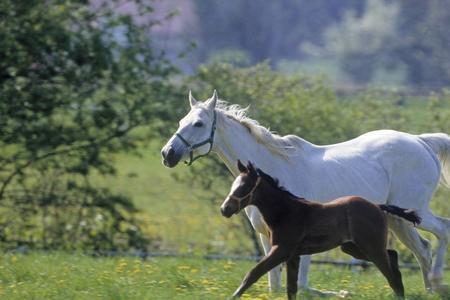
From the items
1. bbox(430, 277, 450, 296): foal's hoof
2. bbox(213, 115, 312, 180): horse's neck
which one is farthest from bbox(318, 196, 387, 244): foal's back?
bbox(213, 115, 312, 180): horse's neck

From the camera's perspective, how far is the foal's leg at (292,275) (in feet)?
28.3

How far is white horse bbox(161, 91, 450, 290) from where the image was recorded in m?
9.77

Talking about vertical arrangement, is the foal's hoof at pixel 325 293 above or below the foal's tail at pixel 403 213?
below

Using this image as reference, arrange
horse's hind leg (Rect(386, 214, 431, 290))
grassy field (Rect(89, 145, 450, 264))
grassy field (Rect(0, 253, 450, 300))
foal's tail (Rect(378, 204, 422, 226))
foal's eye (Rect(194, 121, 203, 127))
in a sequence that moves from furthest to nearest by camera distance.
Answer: grassy field (Rect(89, 145, 450, 264))
horse's hind leg (Rect(386, 214, 431, 290))
foal's eye (Rect(194, 121, 203, 127))
foal's tail (Rect(378, 204, 422, 226))
grassy field (Rect(0, 253, 450, 300))

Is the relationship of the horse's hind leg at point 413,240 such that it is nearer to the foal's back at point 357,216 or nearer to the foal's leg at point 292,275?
the foal's back at point 357,216

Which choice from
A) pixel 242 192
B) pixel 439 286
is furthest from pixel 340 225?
pixel 439 286

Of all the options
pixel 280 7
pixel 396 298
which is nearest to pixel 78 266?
pixel 396 298

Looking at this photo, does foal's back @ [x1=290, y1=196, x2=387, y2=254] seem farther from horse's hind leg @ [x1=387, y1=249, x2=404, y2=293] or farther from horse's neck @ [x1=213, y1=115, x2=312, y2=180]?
horse's neck @ [x1=213, y1=115, x2=312, y2=180]

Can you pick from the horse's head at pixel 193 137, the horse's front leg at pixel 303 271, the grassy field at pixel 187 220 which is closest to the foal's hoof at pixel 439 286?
the horse's front leg at pixel 303 271

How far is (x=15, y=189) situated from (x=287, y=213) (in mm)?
10258

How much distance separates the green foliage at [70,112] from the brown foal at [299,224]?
921cm

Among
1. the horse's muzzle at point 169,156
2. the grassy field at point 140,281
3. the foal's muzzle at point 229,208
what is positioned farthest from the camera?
the horse's muzzle at point 169,156

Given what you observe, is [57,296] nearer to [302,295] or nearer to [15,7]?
[302,295]

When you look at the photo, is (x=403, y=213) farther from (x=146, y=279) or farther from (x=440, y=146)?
(x=146, y=279)
